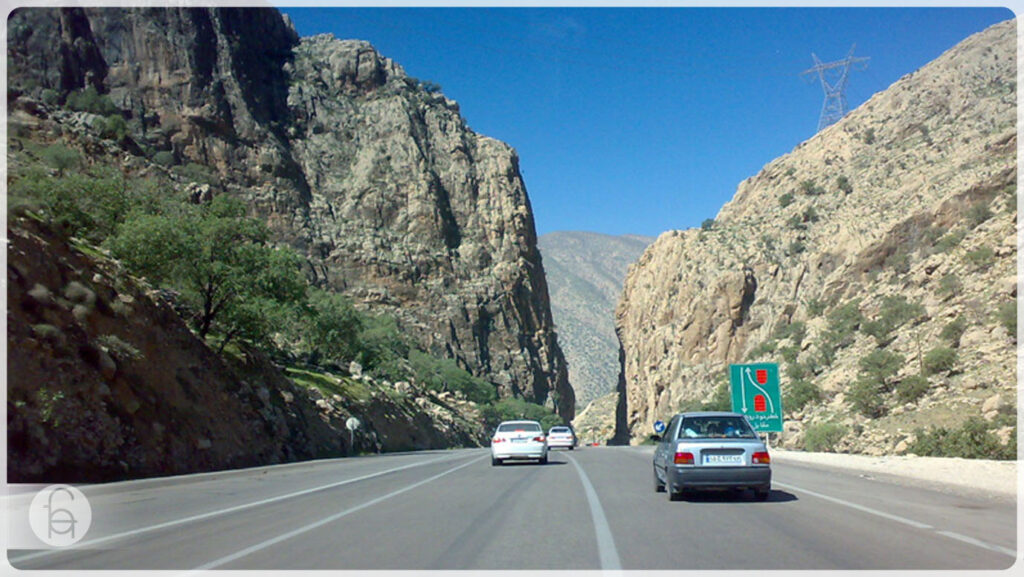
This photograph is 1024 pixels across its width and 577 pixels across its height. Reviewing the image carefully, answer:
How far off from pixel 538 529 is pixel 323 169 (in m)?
111

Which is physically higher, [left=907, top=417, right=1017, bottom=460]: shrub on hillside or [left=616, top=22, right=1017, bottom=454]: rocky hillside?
[left=616, top=22, right=1017, bottom=454]: rocky hillside

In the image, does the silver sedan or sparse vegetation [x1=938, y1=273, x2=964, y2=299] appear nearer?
the silver sedan

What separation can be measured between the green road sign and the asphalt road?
52.9 feet

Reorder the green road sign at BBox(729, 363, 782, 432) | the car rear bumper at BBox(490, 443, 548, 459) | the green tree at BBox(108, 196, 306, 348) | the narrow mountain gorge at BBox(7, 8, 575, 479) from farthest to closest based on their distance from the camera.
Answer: the narrow mountain gorge at BBox(7, 8, 575, 479) < the green tree at BBox(108, 196, 306, 348) < the green road sign at BBox(729, 363, 782, 432) < the car rear bumper at BBox(490, 443, 548, 459)

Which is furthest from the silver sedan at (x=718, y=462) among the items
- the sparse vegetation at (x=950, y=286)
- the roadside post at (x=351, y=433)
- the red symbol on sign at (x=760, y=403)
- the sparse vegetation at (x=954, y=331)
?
the sparse vegetation at (x=950, y=286)

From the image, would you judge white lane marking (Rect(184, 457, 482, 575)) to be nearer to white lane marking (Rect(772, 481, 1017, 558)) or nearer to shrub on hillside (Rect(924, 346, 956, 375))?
white lane marking (Rect(772, 481, 1017, 558))

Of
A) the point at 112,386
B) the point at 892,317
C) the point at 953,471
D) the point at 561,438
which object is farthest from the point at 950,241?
the point at 112,386

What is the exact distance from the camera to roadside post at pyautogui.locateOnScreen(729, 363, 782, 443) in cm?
3372

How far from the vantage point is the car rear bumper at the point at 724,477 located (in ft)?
43.7

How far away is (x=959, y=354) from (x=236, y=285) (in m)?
33.2

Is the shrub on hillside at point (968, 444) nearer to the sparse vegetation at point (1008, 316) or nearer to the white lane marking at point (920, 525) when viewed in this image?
the sparse vegetation at point (1008, 316)

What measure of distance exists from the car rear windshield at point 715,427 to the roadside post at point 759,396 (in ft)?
66.1

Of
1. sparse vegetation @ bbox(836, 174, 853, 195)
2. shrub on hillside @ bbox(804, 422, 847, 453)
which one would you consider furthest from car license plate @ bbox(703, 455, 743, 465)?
A: sparse vegetation @ bbox(836, 174, 853, 195)

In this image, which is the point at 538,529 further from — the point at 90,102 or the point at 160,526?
the point at 90,102
